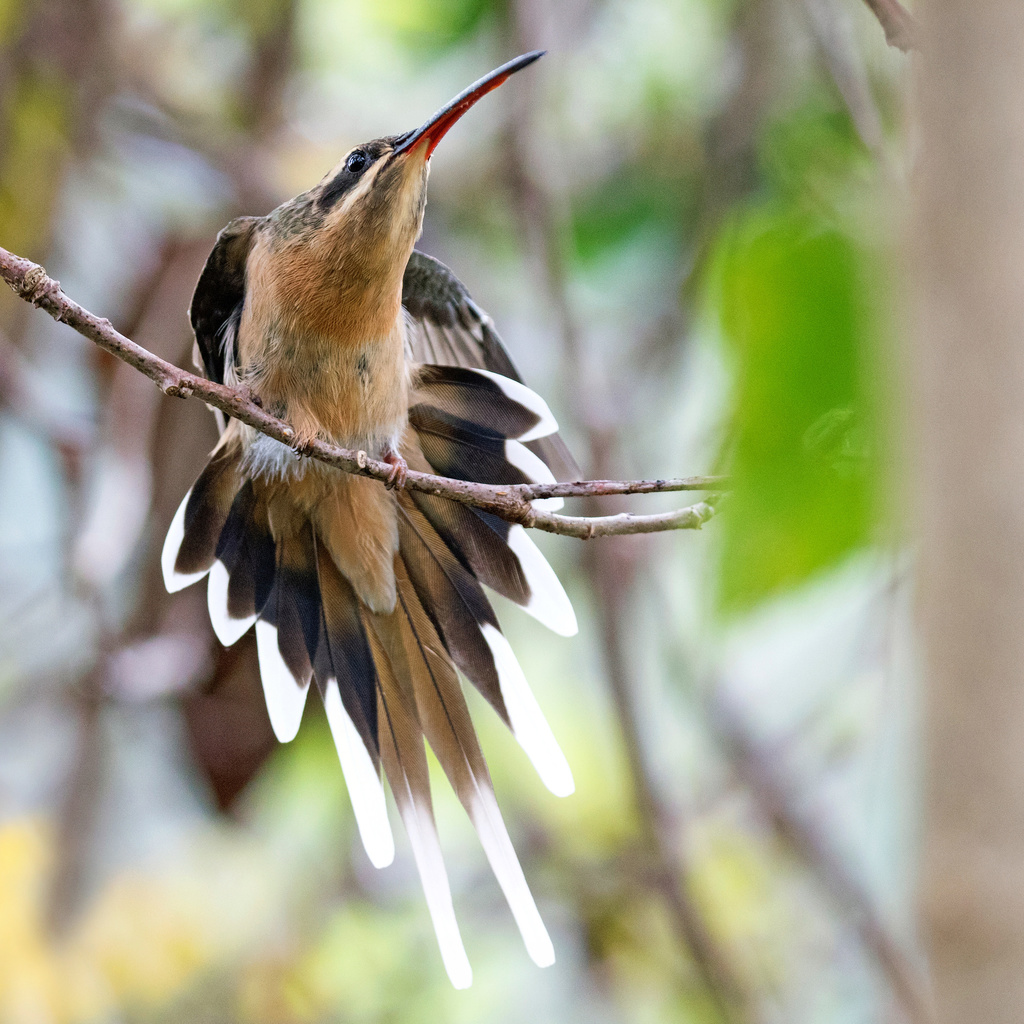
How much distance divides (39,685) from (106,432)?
2.40 ft

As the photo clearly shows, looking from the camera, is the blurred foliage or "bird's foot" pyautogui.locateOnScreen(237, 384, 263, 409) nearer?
the blurred foliage

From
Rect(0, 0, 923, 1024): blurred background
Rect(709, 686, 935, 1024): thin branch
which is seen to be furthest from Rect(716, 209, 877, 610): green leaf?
Rect(709, 686, 935, 1024): thin branch

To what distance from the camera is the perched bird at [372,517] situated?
1674 mm

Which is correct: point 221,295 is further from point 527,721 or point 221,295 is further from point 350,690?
point 527,721

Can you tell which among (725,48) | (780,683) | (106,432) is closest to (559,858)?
(780,683)

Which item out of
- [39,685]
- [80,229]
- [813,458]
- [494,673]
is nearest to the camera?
[813,458]

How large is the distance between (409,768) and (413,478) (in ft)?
1.88

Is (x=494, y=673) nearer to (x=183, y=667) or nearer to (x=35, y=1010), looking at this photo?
(x=183, y=667)

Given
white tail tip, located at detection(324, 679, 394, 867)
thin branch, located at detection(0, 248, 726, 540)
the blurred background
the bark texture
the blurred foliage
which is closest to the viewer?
the bark texture

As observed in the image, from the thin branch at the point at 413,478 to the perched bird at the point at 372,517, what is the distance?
24cm

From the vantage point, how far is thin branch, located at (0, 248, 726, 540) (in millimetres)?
1254

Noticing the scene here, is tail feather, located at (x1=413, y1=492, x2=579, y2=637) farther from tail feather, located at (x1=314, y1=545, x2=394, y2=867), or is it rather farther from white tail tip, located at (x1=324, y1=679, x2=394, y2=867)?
Result: white tail tip, located at (x1=324, y1=679, x2=394, y2=867)

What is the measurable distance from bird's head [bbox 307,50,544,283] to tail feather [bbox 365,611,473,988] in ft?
1.85

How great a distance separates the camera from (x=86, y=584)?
261cm
